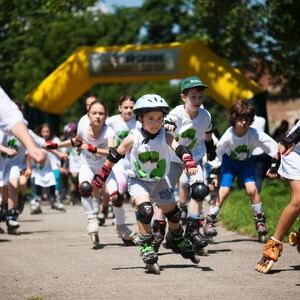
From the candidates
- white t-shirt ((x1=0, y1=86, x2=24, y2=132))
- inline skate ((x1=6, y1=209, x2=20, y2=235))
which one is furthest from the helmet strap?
inline skate ((x1=6, y1=209, x2=20, y2=235))

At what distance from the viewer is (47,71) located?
44531 millimetres

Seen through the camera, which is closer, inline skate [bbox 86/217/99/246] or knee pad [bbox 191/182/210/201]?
knee pad [bbox 191/182/210/201]

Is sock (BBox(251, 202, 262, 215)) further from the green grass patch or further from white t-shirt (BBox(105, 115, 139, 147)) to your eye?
white t-shirt (BBox(105, 115, 139, 147))

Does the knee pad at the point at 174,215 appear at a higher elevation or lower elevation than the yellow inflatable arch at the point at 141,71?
lower

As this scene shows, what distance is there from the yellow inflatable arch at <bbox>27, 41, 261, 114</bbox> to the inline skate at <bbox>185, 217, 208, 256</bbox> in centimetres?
1281

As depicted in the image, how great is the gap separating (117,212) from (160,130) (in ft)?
9.16

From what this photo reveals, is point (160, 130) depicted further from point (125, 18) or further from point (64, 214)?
point (125, 18)

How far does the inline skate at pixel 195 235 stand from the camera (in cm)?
930


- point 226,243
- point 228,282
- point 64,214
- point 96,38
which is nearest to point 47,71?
point 96,38

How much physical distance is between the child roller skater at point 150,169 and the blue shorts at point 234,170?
2.70 metres

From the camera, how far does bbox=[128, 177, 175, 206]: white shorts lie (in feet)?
29.9

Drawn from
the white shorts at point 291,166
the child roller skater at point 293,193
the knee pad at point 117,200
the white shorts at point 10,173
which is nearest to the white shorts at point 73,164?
the white shorts at point 10,173

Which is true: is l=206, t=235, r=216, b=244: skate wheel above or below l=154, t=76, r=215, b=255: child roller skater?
below

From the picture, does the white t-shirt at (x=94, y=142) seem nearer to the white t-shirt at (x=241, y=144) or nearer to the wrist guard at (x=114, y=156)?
the white t-shirt at (x=241, y=144)
